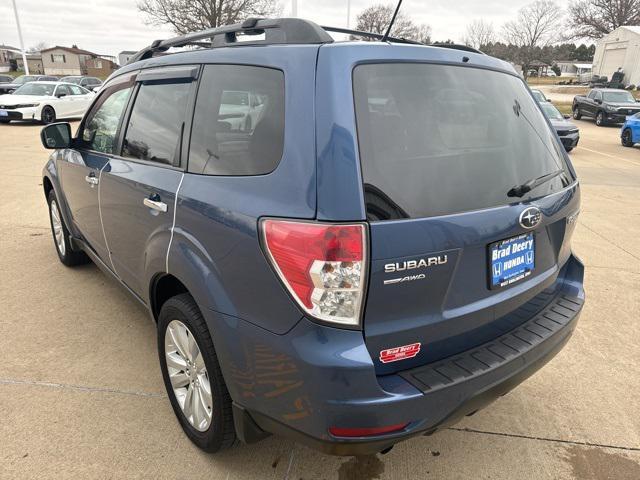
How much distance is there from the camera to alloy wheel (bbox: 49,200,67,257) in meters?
4.41

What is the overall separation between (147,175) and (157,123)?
0.29m

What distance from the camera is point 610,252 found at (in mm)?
5422

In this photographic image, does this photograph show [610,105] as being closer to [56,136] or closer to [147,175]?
[56,136]

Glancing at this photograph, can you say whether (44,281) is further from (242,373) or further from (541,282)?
(541,282)

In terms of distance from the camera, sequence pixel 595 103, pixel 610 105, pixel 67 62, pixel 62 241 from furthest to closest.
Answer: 1. pixel 67 62
2. pixel 595 103
3. pixel 610 105
4. pixel 62 241

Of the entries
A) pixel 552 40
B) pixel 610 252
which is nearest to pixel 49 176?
pixel 610 252

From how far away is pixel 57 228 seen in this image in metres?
4.58

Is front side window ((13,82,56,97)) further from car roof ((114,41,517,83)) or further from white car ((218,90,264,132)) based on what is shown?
white car ((218,90,264,132))

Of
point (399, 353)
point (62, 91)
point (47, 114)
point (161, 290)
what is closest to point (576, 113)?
point (62, 91)

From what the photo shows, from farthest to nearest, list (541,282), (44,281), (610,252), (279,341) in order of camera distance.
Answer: (610,252)
(44,281)
(541,282)
(279,341)

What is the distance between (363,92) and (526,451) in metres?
1.93

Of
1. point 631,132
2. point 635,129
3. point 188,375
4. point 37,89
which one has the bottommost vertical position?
point 631,132

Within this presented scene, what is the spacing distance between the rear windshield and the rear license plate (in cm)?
17

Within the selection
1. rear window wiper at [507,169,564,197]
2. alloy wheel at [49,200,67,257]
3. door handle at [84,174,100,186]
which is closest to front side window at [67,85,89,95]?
alloy wheel at [49,200,67,257]
